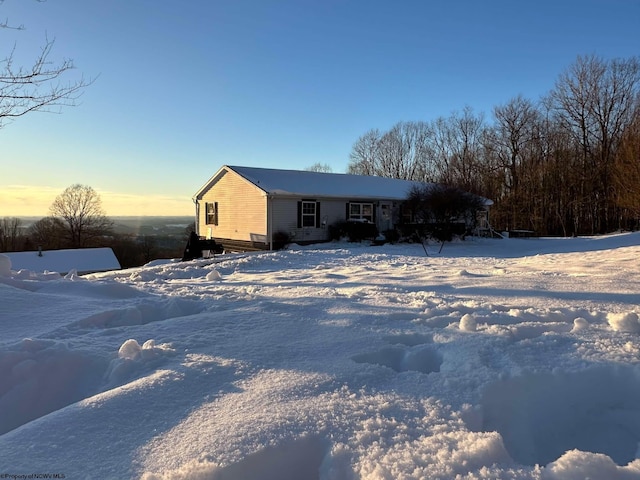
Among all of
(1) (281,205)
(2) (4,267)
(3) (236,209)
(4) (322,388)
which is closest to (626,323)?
(4) (322,388)

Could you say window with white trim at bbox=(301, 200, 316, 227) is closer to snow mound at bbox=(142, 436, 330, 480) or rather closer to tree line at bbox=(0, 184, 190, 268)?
snow mound at bbox=(142, 436, 330, 480)

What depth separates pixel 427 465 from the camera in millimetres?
1898

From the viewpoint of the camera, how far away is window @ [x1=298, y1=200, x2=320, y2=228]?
63.1 ft

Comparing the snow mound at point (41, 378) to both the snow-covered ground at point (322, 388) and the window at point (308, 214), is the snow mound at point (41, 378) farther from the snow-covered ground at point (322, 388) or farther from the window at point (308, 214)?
the window at point (308, 214)

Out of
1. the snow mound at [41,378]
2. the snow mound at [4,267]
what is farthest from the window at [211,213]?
the snow mound at [41,378]

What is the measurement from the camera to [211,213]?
72.9 feet

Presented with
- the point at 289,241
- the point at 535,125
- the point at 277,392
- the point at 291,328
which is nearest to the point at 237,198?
the point at 289,241

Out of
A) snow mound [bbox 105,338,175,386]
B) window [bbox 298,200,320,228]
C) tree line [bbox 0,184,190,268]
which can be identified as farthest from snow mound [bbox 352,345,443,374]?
tree line [bbox 0,184,190,268]

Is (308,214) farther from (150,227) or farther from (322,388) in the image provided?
(150,227)

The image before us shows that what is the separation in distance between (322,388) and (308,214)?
17.0 metres

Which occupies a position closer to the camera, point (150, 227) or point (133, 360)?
point (133, 360)

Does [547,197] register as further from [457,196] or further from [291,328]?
[291,328]

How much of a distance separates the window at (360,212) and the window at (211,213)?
7.49m

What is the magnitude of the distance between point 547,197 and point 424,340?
117ft
